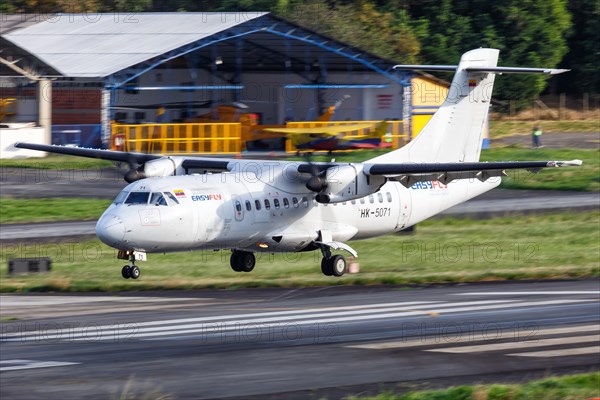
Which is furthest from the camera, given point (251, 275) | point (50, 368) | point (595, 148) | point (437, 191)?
point (595, 148)

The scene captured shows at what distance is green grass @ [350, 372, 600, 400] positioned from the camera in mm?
21656

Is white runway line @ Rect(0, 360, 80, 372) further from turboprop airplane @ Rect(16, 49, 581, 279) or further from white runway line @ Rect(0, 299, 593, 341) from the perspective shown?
turboprop airplane @ Rect(16, 49, 581, 279)

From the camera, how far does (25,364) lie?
82.2ft

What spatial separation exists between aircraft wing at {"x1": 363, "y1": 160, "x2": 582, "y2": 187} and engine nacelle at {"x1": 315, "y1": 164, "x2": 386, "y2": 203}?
12.5 inches

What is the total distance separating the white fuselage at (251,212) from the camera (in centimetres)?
2891

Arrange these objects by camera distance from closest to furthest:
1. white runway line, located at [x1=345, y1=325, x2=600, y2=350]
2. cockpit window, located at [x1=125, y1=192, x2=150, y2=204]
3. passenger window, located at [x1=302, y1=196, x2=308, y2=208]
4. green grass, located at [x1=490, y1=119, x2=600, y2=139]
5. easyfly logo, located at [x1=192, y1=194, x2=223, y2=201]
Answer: white runway line, located at [x1=345, y1=325, x2=600, y2=350] → cockpit window, located at [x1=125, y1=192, x2=150, y2=204] → easyfly logo, located at [x1=192, y1=194, x2=223, y2=201] → passenger window, located at [x1=302, y1=196, x2=308, y2=208] → green grass, located at [x1=490, y1=119, x2=600, y2=139]

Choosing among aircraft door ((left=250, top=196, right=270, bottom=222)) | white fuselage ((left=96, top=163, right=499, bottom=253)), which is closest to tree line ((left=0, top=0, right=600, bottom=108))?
white fuselage ((left=96, top=163, right=499, bottom=253))

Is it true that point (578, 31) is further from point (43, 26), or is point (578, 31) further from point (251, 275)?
point (251, 275)

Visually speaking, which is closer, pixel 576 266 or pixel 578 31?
pixel 576 266

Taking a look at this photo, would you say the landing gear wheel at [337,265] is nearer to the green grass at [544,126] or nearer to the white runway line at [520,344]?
the white runway line at [520,344]

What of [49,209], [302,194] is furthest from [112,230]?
[49,209]

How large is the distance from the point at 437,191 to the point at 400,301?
4792 millimetres

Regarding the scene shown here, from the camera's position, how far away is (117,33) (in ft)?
234

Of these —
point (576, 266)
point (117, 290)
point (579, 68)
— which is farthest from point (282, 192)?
point (579, 68)
